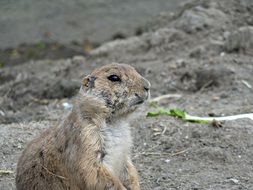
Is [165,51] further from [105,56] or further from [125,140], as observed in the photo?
[125,140]

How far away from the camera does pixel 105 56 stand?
9398mm

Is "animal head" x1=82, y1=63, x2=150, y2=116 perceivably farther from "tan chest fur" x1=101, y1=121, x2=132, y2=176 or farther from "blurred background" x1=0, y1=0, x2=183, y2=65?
"blurred background" x1=0, y1=0, x2=183, y2=65

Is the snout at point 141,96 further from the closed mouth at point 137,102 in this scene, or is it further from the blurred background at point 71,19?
the blurred background at point 71,19

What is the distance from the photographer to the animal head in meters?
4.59

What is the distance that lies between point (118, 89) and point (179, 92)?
3348mm

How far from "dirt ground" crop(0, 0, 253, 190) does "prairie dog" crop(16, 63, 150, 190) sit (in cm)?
69

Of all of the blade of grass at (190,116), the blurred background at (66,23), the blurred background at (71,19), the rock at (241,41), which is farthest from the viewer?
the blurred background at (71,19)

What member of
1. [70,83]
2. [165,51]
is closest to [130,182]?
[70,83]

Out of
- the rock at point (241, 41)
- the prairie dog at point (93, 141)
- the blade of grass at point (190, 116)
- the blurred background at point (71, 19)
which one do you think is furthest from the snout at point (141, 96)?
the blurred background at point (71, 19)

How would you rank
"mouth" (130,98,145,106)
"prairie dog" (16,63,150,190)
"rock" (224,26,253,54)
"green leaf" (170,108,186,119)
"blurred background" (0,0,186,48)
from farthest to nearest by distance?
"blurred background" (0,0,186,48)
"rock" (224,26,253,54)
"green leaf" (170,108,186,119)
"mouth" (130,98,145,106)
"prairie dog" (16,63,150,190)

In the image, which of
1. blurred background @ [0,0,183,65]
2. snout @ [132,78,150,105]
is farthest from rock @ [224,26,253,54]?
snout @ [132,78,150,105]

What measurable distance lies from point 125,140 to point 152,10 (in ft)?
24.9

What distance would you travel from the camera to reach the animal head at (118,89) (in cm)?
459

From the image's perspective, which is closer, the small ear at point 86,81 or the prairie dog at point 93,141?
the prairie dog at point 93,141
